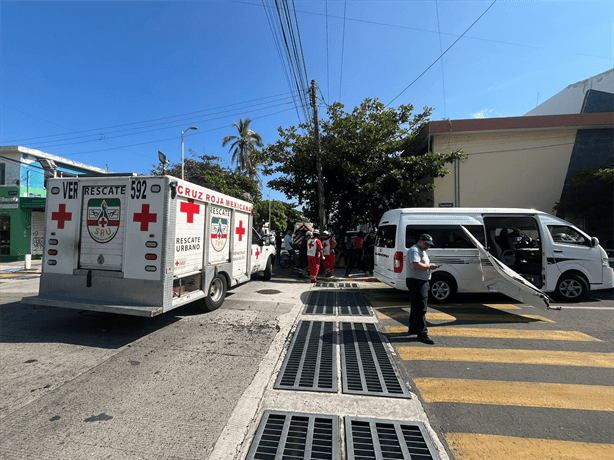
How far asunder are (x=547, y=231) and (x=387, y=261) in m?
3.81

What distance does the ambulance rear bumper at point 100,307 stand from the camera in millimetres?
4551

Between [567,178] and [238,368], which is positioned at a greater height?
[567,178]

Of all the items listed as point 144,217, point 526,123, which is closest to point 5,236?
point 144,217

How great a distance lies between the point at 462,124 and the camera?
561 inches

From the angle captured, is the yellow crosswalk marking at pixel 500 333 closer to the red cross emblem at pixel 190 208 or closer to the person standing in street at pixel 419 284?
the person standing in street at pixel 419 284

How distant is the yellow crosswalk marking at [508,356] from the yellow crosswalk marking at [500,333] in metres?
0.58

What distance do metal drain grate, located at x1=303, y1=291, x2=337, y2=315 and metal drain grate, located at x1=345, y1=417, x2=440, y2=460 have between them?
12.0 ft

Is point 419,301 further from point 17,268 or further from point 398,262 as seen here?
point 17,268

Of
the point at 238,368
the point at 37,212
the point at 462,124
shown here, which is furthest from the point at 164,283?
the point at 37,212

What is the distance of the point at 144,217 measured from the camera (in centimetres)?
482

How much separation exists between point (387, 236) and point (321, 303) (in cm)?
231

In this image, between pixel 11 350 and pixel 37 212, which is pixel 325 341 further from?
pixel 37 212

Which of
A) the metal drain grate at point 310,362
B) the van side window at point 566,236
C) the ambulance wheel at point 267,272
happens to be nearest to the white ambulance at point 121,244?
the metal drain grate at point 310,362

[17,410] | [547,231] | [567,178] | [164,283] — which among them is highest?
[567,178]
